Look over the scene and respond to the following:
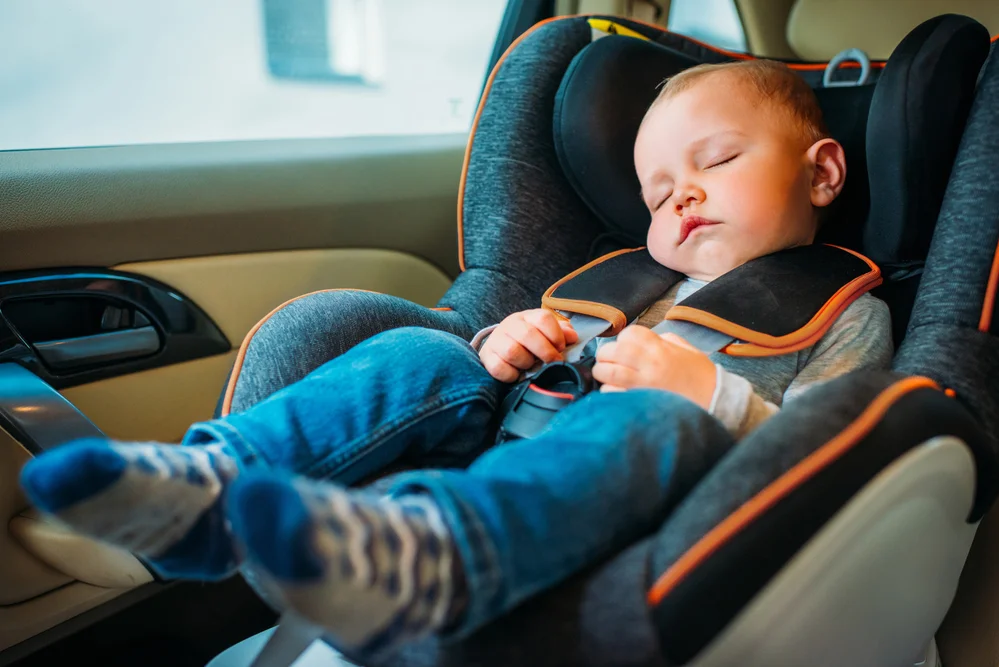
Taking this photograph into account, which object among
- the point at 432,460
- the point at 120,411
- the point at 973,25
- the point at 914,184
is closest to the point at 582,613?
the point at 432,460

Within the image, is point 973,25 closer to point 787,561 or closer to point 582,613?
point 787,561

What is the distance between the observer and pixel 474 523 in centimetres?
51

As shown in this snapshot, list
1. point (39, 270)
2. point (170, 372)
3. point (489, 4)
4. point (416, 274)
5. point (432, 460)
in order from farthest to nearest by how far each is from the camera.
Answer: point (489, 4) → point (416, 274) → point (170, 372) → point (39, 270) → point (432, 460)

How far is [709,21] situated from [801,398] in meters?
1.61

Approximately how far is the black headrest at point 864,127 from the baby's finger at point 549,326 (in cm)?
33

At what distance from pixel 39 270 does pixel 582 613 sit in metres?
1.04

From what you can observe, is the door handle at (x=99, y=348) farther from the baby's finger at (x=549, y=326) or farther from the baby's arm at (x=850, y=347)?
the baby's arm at (x=850, y=347)

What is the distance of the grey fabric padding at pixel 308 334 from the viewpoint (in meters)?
0.90

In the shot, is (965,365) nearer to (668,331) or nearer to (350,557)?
(668,331)

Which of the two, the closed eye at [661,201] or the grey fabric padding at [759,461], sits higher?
the closed eye at [661,201]

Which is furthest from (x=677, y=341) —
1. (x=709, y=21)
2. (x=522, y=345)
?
(x=709, y=21)

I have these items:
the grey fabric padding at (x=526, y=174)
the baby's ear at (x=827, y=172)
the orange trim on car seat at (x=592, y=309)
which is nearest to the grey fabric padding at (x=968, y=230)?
the baby's ear at (x=827, y=172)

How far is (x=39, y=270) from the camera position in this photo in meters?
1.13

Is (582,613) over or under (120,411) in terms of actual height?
over
